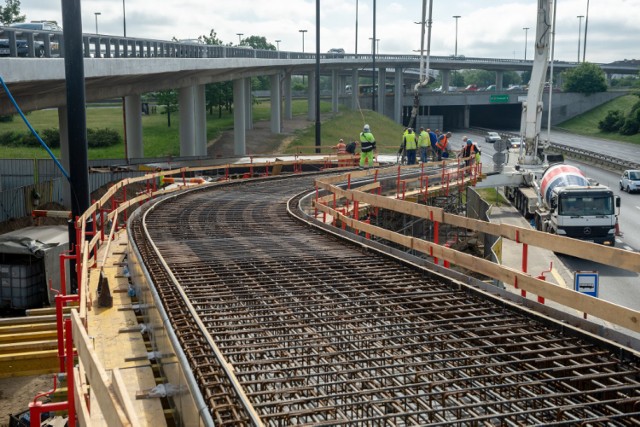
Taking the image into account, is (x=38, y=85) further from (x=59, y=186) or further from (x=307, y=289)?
(x=307, y=289)

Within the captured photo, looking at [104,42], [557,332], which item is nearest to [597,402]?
[557,332]

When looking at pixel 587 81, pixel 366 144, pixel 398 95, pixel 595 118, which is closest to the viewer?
pixel 366 144

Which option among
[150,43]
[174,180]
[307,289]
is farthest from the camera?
[150,43]

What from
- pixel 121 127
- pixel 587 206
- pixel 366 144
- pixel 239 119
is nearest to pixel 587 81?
pixel 121 127

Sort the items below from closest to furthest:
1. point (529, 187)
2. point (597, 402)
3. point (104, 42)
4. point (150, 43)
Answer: point (597, 402) < point (104, 42) < point (150, 43) < point (529, 187)

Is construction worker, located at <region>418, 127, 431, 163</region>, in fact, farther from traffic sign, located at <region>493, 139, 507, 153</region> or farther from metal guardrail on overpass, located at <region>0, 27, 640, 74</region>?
metal guardrail on overpass, located at <region>0, 27, 640, 74</region>

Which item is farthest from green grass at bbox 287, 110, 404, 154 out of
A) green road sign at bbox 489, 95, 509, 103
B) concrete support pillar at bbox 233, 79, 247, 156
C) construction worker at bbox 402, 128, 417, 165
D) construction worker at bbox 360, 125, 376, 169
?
construction worker at bbox 360, 125, 376, 169

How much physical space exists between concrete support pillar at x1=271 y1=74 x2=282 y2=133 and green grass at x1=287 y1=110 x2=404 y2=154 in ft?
6.91

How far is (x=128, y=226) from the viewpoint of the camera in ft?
54.0

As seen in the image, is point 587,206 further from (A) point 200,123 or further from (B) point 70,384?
(A) point 200,123

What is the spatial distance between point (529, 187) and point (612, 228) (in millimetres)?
8490

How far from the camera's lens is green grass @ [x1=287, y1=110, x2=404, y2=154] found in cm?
6697

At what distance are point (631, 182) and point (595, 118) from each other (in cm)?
6384

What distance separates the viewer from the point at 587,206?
97.8 ft
